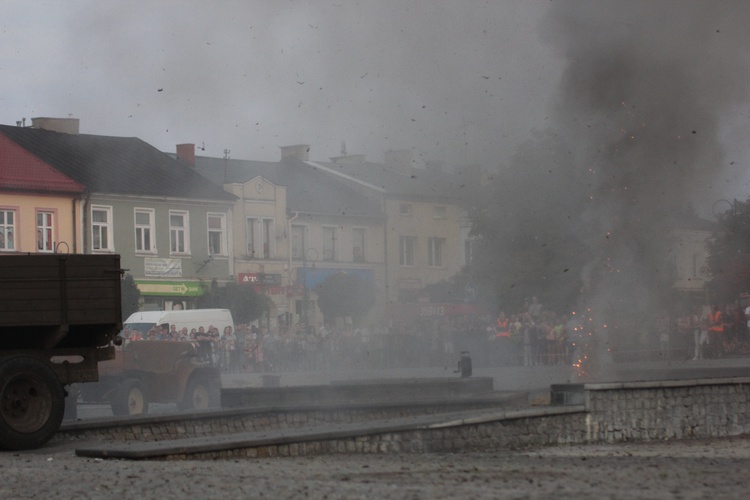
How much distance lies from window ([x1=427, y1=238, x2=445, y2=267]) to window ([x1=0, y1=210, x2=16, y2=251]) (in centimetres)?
1343

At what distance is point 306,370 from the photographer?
36969mm

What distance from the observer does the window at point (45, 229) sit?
42.0 meters

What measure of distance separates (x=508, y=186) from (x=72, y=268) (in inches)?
996

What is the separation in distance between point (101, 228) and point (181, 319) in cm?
815

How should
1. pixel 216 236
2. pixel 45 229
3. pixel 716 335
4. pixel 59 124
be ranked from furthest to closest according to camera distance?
pixel 59 124
pixel 45 229
pixel 216 236
pixel 716 335

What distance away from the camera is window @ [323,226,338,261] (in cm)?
3838

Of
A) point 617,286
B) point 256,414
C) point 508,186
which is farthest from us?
point 508,186

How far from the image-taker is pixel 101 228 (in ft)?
143

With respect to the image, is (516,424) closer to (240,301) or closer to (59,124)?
(240,301)

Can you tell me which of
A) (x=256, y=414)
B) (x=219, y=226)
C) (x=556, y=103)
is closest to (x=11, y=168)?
(x=219, y=226)

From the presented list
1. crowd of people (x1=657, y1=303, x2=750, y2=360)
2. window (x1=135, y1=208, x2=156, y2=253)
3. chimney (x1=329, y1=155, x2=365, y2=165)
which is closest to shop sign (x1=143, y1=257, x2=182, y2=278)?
window (x1=135, y1=208, x2=156, y2=253)

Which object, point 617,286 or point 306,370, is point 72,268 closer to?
point 617,286

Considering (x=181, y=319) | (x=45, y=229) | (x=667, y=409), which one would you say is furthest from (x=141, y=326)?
(x=667, y=409)

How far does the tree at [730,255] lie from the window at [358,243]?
18.0m
